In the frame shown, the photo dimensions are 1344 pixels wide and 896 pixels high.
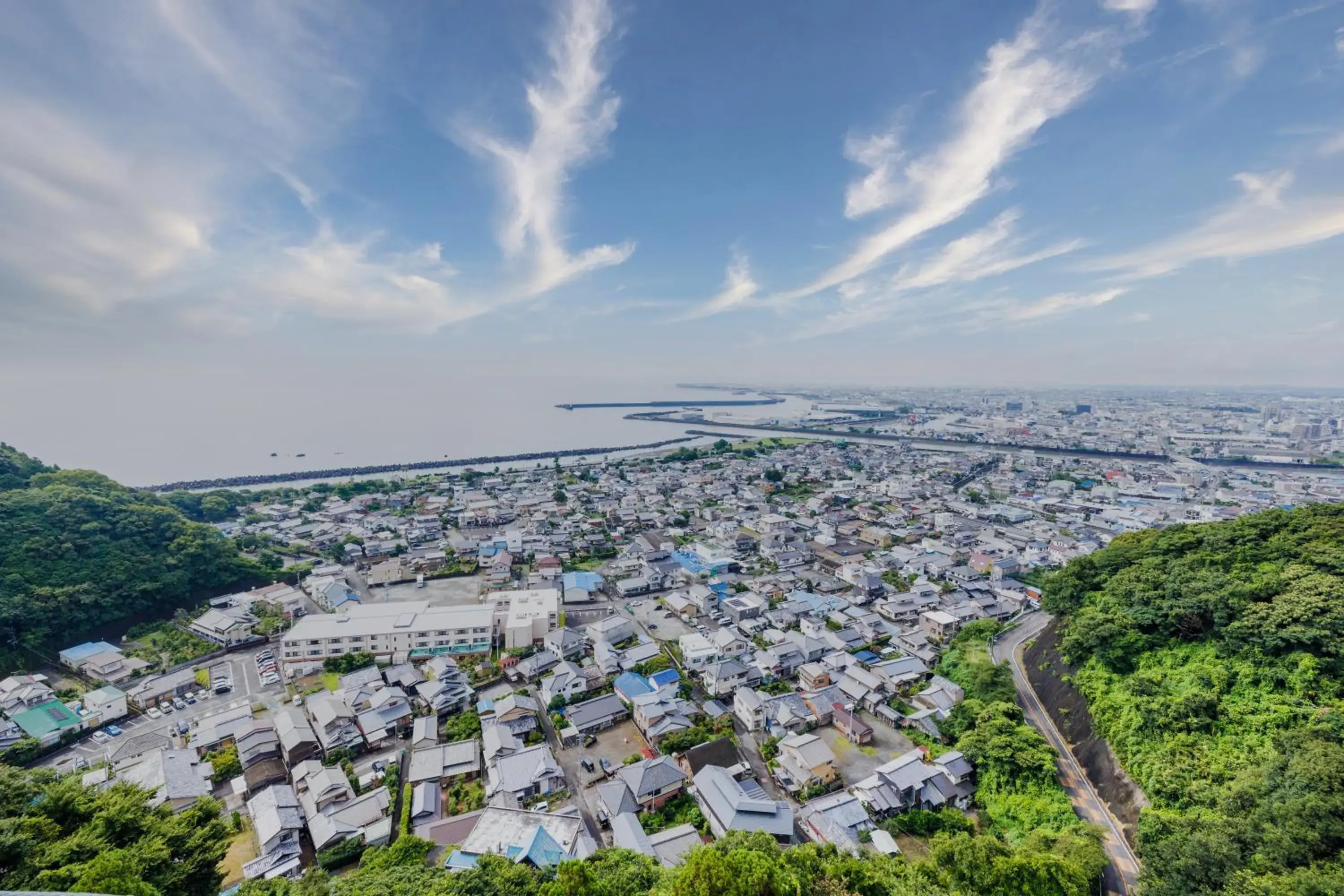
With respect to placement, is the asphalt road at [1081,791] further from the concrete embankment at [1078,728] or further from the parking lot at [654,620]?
the parking lot at [654,620]

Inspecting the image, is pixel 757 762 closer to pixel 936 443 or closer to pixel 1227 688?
pixel 1227 688

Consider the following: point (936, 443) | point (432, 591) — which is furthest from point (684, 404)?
point (432, 591)

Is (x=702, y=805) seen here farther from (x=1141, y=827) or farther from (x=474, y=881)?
(x=1141, y=827)

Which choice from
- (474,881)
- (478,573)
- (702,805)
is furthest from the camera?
(478,573)

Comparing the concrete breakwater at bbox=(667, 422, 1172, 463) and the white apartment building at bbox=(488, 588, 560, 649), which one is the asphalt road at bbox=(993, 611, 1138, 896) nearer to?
the white apartment building at bbox=(488, 588, 560, 649)

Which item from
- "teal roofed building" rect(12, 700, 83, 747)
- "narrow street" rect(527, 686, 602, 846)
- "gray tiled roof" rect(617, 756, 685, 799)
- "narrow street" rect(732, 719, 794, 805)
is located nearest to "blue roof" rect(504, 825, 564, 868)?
"narrow street" rect(527, 686, 602, 846)

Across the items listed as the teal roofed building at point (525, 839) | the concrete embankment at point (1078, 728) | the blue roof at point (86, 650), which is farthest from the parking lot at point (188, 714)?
the concrete embankment at point (1078, 728)

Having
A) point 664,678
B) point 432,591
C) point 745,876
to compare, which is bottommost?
point 664,678

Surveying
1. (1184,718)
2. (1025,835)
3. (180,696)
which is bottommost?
(1025,835)

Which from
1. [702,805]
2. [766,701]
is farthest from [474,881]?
[766,701]
